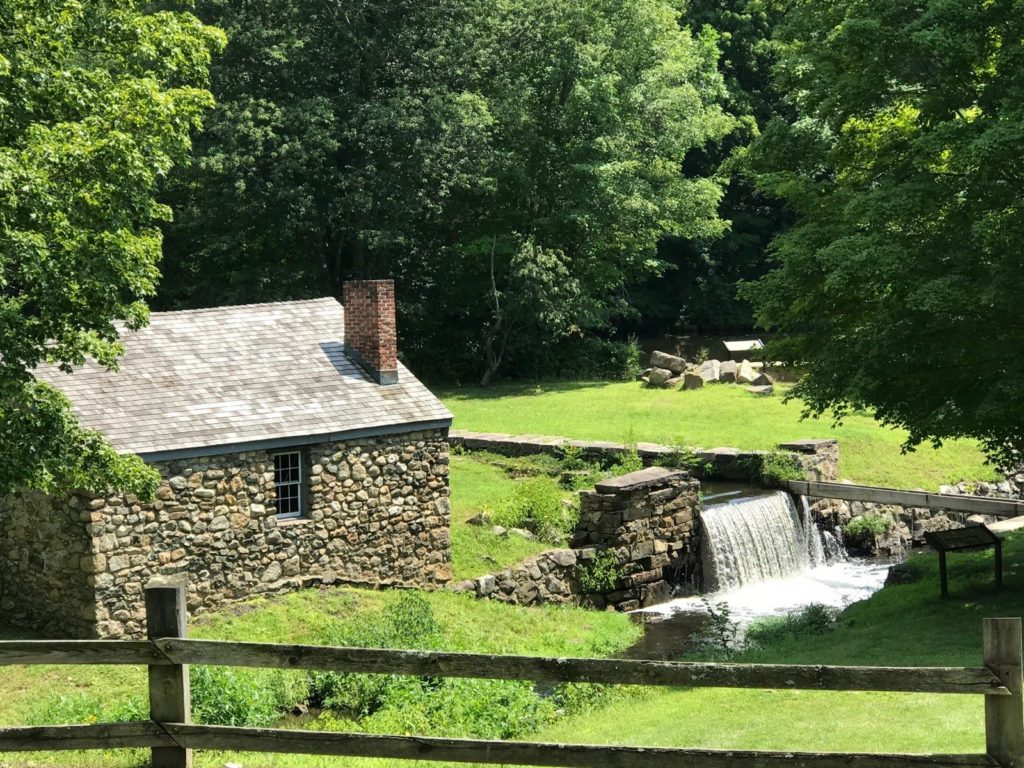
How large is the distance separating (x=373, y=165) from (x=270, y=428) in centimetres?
2145

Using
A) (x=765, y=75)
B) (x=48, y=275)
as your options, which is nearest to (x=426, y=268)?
(x=765, y=75)

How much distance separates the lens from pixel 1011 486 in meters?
31.3

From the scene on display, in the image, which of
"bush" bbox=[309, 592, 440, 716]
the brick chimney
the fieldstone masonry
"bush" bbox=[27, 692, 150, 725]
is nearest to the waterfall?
the fieldstone masonry

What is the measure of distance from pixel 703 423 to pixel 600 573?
11.5 meters

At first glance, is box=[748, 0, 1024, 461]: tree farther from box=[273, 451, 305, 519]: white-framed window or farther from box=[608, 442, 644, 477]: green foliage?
box=[608, 442, 644, 477]: green foliage

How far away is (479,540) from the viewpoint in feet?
79.1

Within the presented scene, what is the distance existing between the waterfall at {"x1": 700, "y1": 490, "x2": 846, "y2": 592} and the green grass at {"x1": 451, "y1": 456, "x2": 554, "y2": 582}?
362cm

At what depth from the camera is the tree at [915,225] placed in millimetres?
16766

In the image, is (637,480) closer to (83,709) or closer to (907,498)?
(907,498)

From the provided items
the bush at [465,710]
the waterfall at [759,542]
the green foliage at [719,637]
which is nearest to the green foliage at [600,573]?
the green foliage at [719,637]

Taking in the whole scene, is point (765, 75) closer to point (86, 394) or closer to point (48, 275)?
point (86, 394)

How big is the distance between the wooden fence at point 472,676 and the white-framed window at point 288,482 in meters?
12.5

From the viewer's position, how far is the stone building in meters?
19.5

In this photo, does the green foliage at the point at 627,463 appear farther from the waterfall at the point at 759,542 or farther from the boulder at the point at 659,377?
the boulder at the point at 659,377
